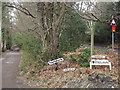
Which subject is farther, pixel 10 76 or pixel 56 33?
pixel 10 76

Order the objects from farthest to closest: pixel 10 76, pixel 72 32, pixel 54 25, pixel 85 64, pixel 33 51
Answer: pixel 72 32 → pixel 33 51 → pixel 10 76 → pixel 54 25 → pixel 85 64

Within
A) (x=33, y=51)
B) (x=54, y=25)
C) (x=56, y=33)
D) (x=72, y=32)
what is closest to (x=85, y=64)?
(x=56, y=33)

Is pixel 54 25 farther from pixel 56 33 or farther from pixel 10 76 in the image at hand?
pixel 10 76

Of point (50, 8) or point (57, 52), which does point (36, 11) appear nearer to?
point (50, 8)

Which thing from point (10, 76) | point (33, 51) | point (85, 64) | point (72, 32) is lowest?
point (10, 76)

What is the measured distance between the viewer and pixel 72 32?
1250 cm

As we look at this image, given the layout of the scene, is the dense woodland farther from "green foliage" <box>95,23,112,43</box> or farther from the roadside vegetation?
"green foliage" <box>95,23,112,43</box>

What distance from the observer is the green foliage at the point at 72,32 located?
442 inches

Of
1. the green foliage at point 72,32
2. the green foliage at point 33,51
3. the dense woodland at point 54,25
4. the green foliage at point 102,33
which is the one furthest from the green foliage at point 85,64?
the green foliage at point 102,33

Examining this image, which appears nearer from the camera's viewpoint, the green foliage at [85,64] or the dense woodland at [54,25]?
the green foliage at [85,64]

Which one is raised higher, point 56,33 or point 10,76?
point 56,33

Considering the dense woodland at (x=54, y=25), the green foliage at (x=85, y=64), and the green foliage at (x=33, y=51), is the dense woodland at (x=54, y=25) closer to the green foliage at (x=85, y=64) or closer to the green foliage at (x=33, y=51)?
the green foliage at (x=33, y=51)

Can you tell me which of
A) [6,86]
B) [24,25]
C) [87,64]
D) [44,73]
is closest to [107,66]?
[87,64]

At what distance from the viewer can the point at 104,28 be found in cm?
2278
